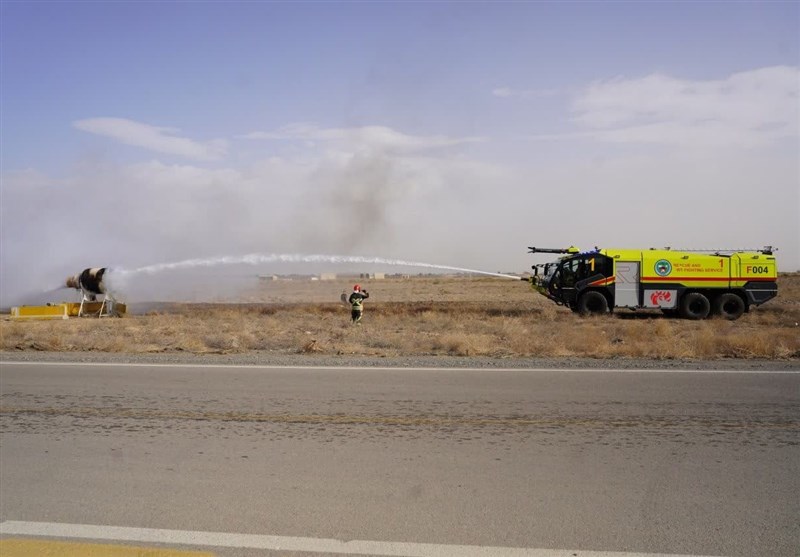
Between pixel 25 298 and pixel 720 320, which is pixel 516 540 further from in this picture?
pixel 25 298

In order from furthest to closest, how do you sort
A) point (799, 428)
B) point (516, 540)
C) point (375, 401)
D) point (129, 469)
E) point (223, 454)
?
point (375, 401), point (799, 428), point (223, 454), point (129, 469), point (516, 540)

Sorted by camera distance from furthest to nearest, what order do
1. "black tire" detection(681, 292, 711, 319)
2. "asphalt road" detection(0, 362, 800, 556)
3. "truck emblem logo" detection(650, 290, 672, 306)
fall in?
"truck emblem logo" detection(650, 290, 672, 306)
"black tire" detection(681, 292, 711, 319)
"asphalt road" detection(0, 362, 800, 556)

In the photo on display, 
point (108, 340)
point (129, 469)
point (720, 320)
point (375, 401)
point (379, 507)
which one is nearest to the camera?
point (379, 507)

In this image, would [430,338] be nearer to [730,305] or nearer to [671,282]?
[671,282]

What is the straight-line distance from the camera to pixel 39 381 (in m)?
10.6

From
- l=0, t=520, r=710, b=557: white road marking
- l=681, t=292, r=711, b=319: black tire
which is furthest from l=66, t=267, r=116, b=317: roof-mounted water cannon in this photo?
l=0, t=520, r=710, b=557: white road marking

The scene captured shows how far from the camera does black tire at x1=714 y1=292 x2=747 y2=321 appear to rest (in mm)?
26594

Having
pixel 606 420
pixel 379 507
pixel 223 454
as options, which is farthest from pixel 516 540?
pixel 606 420

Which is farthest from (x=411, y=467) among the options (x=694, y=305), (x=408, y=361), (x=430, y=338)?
(x=694, y=305)

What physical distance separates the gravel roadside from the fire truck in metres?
13.8

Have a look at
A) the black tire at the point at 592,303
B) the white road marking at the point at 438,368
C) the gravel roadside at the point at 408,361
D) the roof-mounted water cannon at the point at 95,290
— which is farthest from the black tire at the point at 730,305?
the roof-mounted water cannon at the point at 95,290

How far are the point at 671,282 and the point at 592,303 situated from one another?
306 centimetres

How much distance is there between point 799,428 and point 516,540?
4298 millimetres

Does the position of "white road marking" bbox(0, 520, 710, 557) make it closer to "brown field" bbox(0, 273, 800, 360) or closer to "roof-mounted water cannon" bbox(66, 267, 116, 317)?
"brown field" bbox(0, 273, 800, 360)
